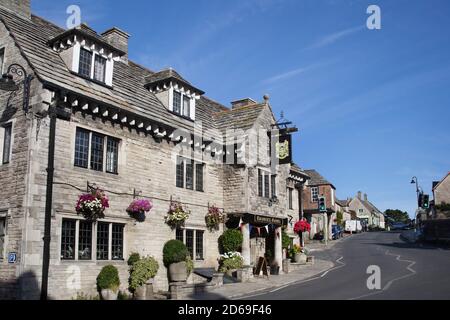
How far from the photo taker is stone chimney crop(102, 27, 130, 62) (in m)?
23.0

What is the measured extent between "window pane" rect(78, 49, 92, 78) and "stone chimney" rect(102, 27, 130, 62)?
15.5 ft

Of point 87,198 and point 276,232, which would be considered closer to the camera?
point 87,198

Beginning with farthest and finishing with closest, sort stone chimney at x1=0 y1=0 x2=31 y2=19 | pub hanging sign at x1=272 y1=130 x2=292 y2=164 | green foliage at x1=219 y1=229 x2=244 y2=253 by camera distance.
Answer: pub hanging sign at x1=272 y1=130 x2=292 y2=164 → green foliage at x1=219 y1=229 x2=244 y2=253 → stone chimney at x1=0 y1=0 x2=31 y2=19

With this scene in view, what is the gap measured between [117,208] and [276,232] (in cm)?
1146

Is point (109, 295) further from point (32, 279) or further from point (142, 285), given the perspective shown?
point (32, 279)

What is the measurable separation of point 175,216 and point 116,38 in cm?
987

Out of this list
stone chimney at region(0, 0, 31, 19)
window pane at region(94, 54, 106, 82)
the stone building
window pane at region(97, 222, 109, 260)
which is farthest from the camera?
window pane at region(94, 54, 106, 82)

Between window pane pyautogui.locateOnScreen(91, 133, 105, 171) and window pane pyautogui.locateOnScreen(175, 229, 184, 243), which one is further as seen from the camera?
window pane pyautogui.locateOnScreen(175, 229, 184, 243)

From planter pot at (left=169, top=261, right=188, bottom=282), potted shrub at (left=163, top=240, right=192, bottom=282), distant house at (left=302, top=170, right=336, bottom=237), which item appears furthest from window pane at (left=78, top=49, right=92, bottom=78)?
distant house at (left=302, top=170, right=336, bottom=237)

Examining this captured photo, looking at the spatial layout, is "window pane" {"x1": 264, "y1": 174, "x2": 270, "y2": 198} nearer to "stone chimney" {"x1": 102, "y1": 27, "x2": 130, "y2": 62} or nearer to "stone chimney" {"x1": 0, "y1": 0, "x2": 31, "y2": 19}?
"stone chimney" {"x1": 102, "y1": 27, "x2": 130, "y2": 62}

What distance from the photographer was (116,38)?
2319 centimetres

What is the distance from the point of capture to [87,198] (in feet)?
52.4

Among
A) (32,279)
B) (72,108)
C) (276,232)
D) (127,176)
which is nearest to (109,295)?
(32,279)
